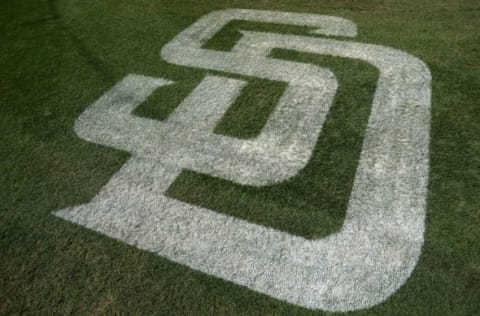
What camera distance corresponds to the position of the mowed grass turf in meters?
2.24

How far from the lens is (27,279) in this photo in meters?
2.35

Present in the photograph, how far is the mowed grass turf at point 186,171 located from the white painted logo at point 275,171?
7cm

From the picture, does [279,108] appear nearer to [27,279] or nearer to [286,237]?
[286,237]

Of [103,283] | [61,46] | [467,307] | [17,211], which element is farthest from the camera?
[61,46]

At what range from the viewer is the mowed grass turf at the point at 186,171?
2244mm

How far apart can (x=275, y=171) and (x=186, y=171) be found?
0.59 meters

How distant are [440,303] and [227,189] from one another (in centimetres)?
134

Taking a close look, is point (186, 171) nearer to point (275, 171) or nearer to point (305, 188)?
point (275, 171)

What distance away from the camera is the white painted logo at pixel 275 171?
7.59 feet

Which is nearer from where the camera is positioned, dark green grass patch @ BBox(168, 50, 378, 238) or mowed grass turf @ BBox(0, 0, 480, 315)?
mowed grass turf @ BBox(0, 0, 480, 315)

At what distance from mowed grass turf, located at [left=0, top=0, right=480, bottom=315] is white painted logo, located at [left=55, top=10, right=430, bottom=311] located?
0.07 m

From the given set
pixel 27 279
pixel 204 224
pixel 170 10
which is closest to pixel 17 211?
pixel 27 279

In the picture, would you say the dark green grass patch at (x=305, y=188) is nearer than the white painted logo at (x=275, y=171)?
No

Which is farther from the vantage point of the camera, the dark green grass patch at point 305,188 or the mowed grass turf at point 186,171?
the dark green grass patch at point 305,188
